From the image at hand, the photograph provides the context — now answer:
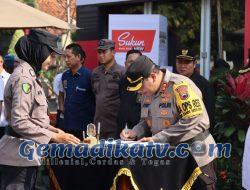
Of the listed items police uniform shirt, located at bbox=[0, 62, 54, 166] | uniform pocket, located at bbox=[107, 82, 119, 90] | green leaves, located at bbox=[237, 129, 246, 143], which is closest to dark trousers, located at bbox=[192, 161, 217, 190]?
police uniform shirt, located at bbox=[0, 62, 54, 166]

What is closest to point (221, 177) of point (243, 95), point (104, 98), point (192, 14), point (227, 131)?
point (227, 131)

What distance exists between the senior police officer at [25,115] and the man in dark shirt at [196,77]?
2.32 metres

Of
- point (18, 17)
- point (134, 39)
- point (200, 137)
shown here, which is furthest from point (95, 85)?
point (200, 137)

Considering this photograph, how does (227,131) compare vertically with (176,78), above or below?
below

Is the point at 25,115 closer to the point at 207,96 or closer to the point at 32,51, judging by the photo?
the point at 32,51

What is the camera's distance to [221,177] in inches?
265

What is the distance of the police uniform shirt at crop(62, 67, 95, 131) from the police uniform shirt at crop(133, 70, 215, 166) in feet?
7.98

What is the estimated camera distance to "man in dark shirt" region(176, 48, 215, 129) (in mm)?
6359

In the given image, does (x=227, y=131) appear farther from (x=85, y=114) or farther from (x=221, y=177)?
(x=85, y=114)

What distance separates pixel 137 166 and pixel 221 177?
266 cm

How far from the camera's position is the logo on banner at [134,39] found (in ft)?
27.7

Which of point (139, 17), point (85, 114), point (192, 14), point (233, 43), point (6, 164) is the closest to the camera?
point (6, 164)

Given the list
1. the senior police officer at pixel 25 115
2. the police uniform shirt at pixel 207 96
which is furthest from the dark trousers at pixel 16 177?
the police uniform shirt at pixel 207 96

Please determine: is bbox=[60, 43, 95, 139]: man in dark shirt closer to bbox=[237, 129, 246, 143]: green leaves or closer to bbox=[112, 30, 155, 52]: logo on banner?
bbox=[112, 30, 155, 52]: logo on banner
